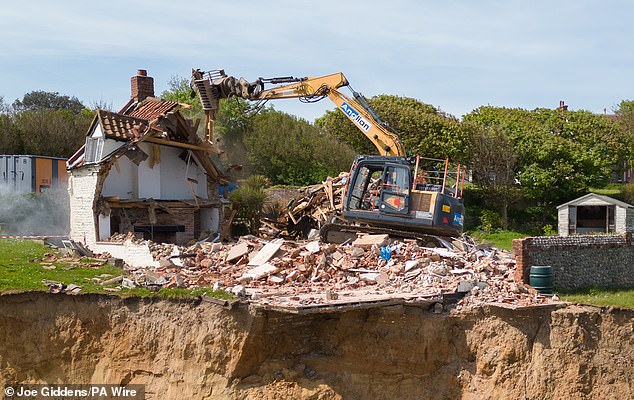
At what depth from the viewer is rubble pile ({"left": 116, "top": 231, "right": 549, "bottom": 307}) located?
1462 centimetres

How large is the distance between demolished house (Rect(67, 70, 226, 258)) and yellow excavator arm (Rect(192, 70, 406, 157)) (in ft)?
4.21

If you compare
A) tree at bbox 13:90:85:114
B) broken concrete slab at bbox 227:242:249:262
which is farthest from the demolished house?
tree at bbox 13:90:85:114

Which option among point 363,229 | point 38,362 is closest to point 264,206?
point 363,229

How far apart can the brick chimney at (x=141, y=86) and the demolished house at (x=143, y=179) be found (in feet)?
0.14

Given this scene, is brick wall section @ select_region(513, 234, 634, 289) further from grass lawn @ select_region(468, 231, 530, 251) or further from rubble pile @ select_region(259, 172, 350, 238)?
grass lawn @ select_region(468, 231, 530, 251)

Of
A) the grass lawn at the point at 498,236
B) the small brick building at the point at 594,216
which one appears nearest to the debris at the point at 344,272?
the grass lawn at the point at 498,236

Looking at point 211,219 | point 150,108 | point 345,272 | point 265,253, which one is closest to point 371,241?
point 345,272

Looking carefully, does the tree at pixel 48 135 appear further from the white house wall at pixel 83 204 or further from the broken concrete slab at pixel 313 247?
the broken concrete slab at pixel 313 247

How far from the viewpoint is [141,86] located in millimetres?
27016

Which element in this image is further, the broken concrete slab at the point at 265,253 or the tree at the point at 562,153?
the tree at the point at 562,153

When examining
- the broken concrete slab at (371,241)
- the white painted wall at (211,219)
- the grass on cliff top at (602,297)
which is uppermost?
the white painted wall at (211,219)

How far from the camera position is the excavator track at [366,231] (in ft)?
Result: 64.5

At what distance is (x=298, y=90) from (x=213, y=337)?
39.2ft

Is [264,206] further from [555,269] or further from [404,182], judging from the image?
[555,269]
